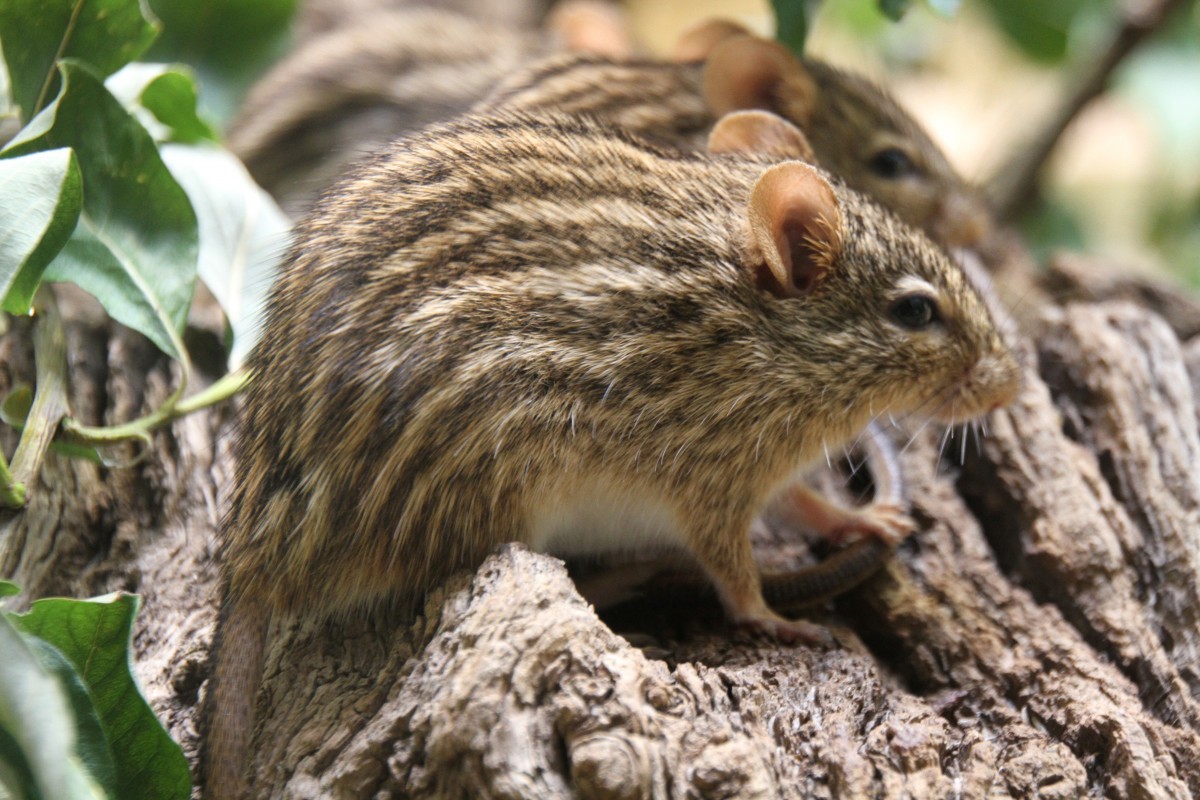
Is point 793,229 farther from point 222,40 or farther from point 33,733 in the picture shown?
point 222,40

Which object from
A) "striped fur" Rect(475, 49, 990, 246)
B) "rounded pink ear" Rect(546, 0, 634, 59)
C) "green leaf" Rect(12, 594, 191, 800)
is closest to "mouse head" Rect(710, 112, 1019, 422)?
"striped fur" Rect(475, 49, 990, 246)

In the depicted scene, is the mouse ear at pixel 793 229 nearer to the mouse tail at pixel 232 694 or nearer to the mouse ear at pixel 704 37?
the mouse tail at pixel 232 694

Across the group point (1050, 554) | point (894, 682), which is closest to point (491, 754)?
point (894, 682)

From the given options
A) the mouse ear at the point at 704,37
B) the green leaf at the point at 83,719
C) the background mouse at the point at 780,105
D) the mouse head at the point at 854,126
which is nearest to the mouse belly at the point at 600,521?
the green leaf at the point at 83,719

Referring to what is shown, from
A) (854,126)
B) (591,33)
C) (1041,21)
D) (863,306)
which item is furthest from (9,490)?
(1041,21)

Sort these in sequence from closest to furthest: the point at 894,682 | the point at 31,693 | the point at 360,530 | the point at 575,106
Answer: the point at 31,693 → the point at 360,530 → the point at 894,682 → the point at 575,106

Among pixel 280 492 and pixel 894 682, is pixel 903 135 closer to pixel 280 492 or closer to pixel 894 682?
pixel 894 682
